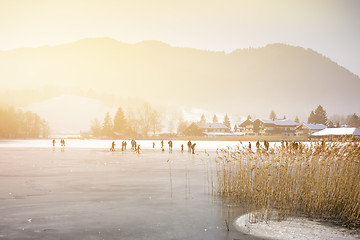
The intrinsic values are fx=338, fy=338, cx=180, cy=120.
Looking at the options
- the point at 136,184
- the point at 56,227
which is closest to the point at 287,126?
the point at 136,184

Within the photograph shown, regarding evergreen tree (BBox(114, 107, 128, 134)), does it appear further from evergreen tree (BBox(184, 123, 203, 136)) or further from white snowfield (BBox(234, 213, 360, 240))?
white snowfield (BBox(234, 213, 360, 240))

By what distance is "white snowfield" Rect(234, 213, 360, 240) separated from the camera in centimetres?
1161

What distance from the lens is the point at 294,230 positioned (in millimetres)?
12211

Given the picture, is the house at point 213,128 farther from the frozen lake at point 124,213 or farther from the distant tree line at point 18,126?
the frozen lake at point 124,213

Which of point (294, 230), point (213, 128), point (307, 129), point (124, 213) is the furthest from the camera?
point (213, 128)

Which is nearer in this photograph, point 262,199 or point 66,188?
point 262,199

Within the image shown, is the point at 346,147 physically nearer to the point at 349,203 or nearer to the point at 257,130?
the point at 349,203

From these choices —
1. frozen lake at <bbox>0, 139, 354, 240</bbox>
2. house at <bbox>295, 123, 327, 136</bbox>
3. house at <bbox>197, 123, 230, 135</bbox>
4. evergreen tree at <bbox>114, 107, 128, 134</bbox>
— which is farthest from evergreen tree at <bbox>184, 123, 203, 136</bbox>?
frozen lake at <bbox>0, 139, 354, 240</bbox>

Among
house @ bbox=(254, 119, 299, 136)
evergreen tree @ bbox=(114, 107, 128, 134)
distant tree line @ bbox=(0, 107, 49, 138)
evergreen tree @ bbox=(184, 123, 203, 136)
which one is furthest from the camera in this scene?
evergreen tree @ bbox=(114, 107, 128, 134)

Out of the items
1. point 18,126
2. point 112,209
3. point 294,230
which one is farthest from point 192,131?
point 294,230

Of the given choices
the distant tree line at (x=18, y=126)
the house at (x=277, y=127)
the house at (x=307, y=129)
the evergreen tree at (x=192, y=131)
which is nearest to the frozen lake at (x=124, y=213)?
the evergreen tree at (x=192, y=131)

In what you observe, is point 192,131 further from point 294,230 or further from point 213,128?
point 294,230

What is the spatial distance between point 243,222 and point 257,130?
150 metres

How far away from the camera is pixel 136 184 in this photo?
842 inches
